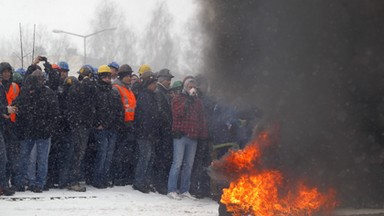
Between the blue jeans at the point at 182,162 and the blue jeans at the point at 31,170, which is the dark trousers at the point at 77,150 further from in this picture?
the blue jeans at the point at 182,162

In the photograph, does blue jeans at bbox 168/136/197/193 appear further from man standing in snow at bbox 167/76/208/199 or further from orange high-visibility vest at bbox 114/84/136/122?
orange high-visibility vest at bbox 114/84/136/122

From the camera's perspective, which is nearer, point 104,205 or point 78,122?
point 104,205

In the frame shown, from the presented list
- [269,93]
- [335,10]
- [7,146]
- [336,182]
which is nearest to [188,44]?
[269,93]

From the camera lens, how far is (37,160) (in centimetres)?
1041

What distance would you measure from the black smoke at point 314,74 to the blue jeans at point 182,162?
3.20 m

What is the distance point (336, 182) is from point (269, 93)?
154 centimetres

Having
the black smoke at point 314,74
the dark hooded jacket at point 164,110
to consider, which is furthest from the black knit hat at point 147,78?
the black smoke at point 314,74

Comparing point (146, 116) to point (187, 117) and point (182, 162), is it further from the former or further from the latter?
point (182, 162)

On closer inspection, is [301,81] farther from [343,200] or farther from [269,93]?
[343,200]

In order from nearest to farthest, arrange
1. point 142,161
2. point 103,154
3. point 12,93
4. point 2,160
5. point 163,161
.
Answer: point 2,160 < point 12,93 < point 103,154 < point 142,161 < point 163,161

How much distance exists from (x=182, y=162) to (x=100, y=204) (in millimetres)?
2309

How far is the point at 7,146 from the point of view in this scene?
10305 mm

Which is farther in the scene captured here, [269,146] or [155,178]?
[155,178]

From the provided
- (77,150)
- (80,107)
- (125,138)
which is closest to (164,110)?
(125,138)
